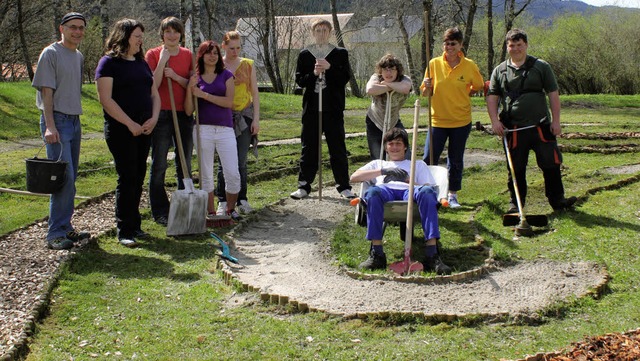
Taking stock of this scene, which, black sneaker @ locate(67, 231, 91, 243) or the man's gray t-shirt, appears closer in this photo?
the man's gray t-shirt

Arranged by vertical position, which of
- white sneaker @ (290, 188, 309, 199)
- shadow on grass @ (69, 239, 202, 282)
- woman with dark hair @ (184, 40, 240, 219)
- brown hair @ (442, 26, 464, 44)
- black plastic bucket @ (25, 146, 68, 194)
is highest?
brown hair @ (442, 26, 464, 44)

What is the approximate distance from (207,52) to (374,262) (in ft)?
9.74

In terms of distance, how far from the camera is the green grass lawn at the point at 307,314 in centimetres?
470

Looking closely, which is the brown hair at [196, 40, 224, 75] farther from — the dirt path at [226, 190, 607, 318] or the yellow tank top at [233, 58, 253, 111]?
the dirt path at [226, 190, 607, 318]

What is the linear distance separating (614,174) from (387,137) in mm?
4885

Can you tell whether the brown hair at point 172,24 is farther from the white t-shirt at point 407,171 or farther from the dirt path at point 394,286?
the white t-shirt at point 407,171

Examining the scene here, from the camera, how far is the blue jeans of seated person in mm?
6223

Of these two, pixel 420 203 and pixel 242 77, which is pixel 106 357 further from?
pixel 242 77

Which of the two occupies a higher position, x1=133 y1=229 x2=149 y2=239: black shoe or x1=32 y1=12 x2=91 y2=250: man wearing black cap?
x1=32 y1=12 x2=91 y2=250: man wearing black cap

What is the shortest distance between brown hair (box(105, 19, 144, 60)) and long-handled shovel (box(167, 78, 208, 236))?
27.3 inches

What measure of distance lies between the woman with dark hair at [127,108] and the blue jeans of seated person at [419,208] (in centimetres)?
230

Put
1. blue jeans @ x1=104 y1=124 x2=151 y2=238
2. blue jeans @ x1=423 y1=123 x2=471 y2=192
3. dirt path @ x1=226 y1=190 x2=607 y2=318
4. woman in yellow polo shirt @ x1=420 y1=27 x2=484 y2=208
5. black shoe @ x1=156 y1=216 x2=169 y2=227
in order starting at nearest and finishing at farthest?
1. dirt path @ x1=226 y1=190 x2=607 y2=318
2. blue jeans @ x1=104 y1=124 x2=151 y2=238
3. black shoe @ x1=156 y1=216 x2=169 y2=227
4. woman in yellow polo shirt @ x1=420 y1=27 x2=484 y2=208
5. blue jeans @ x1=423 y1=123 x2=471 y2=192

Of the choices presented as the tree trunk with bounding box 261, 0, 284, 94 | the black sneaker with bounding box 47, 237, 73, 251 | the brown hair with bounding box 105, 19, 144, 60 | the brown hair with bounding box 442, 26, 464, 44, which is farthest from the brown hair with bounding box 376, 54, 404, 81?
the tree trunk with bounding box 261, 0, 284, 94

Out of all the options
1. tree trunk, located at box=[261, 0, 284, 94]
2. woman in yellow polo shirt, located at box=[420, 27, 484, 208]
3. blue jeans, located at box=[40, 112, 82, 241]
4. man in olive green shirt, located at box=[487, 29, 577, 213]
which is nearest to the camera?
blue jeans, located at box=[40, 112, 82, 241]
